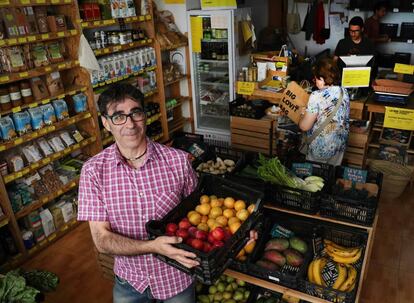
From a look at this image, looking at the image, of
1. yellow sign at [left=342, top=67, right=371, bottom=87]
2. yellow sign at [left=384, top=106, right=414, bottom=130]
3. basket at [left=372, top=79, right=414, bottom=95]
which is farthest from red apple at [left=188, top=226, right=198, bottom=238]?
basket at [left=372, top=79, right=414, bottom=95]

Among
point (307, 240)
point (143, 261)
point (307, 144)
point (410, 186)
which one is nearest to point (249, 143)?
point (307, 144)

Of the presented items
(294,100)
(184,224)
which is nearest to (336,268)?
(184,224)

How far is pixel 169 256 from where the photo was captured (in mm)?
1806

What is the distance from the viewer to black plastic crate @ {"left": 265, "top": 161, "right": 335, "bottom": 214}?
2.85m

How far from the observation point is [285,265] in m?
2.75

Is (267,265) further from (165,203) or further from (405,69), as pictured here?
(405,69)

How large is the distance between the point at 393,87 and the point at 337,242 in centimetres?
257

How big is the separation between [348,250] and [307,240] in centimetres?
30

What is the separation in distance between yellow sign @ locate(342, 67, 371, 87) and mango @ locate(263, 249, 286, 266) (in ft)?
7.93

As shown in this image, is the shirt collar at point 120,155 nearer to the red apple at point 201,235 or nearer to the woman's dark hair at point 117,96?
the woman's dark hair at point 117,96

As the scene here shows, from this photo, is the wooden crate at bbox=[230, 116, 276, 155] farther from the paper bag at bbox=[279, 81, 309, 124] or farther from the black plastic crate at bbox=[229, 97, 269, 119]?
the paper bag at bbox=[279, 81, 309, 124]

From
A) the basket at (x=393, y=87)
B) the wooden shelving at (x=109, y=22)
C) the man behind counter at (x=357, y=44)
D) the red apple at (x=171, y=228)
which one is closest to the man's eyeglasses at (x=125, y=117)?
the red apple at (x=171, y=228)

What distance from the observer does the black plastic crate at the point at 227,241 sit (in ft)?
5.73

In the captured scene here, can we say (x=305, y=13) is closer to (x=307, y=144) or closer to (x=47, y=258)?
(x=307, y=144)
